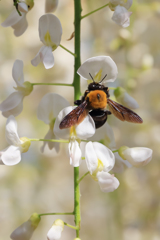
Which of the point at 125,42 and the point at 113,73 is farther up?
the point at 125,42

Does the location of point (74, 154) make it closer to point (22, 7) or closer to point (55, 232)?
point (55, 232)

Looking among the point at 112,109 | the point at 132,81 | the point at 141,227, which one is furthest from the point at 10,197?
the point at 112,109

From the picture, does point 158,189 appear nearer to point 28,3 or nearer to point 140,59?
point 140,59

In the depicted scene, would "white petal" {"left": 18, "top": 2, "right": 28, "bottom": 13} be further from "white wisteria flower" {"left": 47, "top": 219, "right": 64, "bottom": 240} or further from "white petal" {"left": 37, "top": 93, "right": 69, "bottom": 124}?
"white wisteria flower" {"left": 47, "top": 219, "right": 64, "bottom": 240}

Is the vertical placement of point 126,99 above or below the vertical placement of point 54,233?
above

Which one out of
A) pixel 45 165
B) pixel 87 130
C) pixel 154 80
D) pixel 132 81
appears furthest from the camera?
pixel 45 165

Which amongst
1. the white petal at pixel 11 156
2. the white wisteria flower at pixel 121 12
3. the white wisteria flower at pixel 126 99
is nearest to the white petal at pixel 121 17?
the white wisteria flower at pixel 121 12

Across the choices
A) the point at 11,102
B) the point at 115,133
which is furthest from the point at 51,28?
the point at 115,133
